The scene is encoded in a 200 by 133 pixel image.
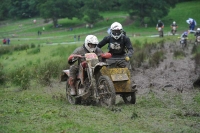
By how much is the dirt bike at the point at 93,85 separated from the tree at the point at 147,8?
51.6m

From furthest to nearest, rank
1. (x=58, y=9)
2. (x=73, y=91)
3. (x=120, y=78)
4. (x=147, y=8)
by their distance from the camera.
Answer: (x=58, y=9) < (x=147, y=8) < (x=73, y=91) < (x=120, y=78)

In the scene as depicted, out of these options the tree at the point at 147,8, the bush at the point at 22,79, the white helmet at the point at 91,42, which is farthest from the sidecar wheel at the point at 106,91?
the tree at the point at 147,8

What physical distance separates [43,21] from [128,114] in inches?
2680

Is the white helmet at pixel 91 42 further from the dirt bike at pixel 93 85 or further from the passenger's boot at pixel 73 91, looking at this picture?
the passenger's boot at pixel 73 91

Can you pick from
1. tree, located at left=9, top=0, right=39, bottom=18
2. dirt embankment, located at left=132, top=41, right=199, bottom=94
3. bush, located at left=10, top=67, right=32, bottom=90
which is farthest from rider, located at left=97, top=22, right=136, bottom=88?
tree, located at left=9, top=0, right=39, bottom=18

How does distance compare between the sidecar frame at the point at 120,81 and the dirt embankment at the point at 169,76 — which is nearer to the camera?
the sidecar frame at the point at 120,81

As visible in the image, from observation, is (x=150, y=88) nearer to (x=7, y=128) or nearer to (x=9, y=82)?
(x=9, y=82)

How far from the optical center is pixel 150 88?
15.1 m

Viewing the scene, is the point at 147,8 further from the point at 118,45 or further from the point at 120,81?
the point at 120,81

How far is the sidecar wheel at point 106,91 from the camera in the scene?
1060 cm

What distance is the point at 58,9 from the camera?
70.3 m

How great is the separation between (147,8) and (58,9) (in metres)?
14.2

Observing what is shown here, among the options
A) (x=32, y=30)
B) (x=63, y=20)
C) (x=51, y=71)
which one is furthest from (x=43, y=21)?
(x=51, y=71)

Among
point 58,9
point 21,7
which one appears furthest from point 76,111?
point 58,9
